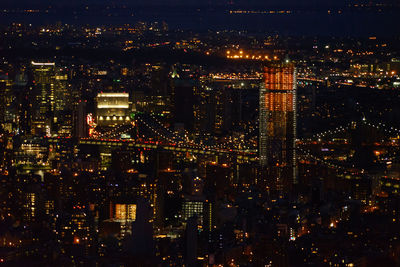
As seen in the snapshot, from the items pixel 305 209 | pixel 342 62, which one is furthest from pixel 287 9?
pixel 305 209

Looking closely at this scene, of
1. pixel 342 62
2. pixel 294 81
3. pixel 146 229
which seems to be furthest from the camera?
pixel 342 62

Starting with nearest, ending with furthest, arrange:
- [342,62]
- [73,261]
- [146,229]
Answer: [73,261] → [146,229] → [342,62]

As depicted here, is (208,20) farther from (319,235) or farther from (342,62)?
(319,235)

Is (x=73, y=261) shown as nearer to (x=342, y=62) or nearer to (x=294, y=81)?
(x=294, y=81)

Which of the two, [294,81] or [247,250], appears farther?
[294,81]

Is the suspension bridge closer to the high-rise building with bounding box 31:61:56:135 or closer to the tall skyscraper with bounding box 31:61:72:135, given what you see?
the tall skyscraper with bounding box 31:61:72:135

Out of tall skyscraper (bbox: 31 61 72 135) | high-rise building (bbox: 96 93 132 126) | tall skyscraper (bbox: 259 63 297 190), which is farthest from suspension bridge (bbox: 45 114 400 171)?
high-rise building (bbox: 96 93 132 126)

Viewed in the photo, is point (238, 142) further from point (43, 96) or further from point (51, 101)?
point (43, 96)

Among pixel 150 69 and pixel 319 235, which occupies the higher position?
pixel 150 69

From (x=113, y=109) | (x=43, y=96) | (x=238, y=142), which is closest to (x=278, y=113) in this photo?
(x=238, y=142)
